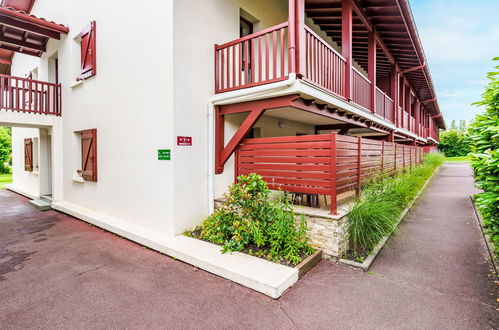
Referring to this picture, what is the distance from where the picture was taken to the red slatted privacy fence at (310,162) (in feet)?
14.1

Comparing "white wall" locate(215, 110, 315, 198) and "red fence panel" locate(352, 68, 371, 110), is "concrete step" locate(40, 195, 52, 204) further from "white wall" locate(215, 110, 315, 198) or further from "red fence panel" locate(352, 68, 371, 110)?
"red fence panel" locate(352, 68, 371, 110)

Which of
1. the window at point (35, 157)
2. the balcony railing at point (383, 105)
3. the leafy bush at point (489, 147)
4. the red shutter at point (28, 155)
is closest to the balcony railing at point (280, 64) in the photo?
the balcony railing at point (383, 105)

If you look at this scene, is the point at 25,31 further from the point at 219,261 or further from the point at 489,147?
the point at 489,147

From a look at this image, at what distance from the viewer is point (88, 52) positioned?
695 centimetres

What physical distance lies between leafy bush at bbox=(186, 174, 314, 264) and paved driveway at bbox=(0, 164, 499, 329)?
50 cm

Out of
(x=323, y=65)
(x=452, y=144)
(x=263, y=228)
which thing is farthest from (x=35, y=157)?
(x=452, y=144)

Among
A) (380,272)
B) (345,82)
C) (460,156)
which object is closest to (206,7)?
(345,82)

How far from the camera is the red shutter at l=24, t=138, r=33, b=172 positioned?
10.5 m

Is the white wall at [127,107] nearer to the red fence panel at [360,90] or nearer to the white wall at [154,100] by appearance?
the white wall at [154,100]

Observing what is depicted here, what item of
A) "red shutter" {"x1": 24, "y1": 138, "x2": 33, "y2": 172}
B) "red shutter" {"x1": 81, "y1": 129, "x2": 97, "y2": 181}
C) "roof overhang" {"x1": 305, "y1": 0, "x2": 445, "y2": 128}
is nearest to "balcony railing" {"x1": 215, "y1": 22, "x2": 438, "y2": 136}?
"roof overhang" {"x1": 305, "y1": 0, "x2": 445, "y2": 128}

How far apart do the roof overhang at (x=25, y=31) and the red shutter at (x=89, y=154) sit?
11.3 ft

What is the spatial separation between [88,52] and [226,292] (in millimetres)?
7326

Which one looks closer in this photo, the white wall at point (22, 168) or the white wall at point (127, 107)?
the white wall at point (127, 107)

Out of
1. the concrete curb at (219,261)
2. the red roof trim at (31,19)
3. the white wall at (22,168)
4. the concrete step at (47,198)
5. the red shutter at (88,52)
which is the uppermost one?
the red roof trim at (31,19)
